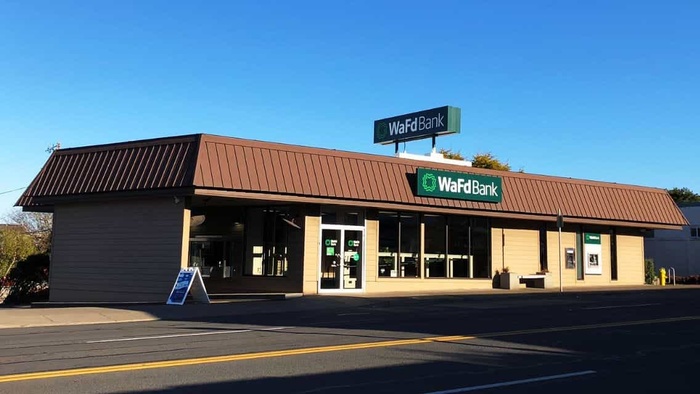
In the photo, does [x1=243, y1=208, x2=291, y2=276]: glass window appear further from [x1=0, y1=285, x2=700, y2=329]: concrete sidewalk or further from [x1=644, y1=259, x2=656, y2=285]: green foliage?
[x1=644, y1=259, x2=656, y2=285]: green foliage

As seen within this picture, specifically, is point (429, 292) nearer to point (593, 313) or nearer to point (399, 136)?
point (593, 313)

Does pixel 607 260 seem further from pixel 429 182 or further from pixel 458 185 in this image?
pixel 429 182

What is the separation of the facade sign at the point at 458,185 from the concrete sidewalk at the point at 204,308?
13.1ft

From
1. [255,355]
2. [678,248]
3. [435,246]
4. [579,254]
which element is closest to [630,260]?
[579,254]

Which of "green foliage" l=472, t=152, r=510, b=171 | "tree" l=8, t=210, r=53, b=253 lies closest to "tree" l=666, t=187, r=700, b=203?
"green foliage" l=472, t=152, r=510, b=171

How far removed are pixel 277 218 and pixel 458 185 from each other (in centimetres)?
716

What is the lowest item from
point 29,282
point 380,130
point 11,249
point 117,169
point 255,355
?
point 255,355

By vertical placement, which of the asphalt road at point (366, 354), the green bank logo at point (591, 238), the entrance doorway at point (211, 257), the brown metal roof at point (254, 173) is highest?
the brown metal roof at point (254, 173)

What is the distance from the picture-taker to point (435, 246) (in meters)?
25.8

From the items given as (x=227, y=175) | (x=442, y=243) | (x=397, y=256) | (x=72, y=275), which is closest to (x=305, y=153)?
(x=227, y=175)

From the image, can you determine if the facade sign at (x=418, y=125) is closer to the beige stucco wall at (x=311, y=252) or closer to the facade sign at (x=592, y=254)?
the facade sign at (x=592, y=254)

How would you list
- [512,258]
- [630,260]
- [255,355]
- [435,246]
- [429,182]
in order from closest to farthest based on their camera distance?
1. [255,355]
2. [429,182]
3. [435,246]
4. [512,258]
5. [630,260]

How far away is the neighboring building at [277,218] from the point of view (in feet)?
68.4

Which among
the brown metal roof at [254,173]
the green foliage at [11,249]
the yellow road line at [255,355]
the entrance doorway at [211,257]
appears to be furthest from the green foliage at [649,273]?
the green foliage at [11,249]
